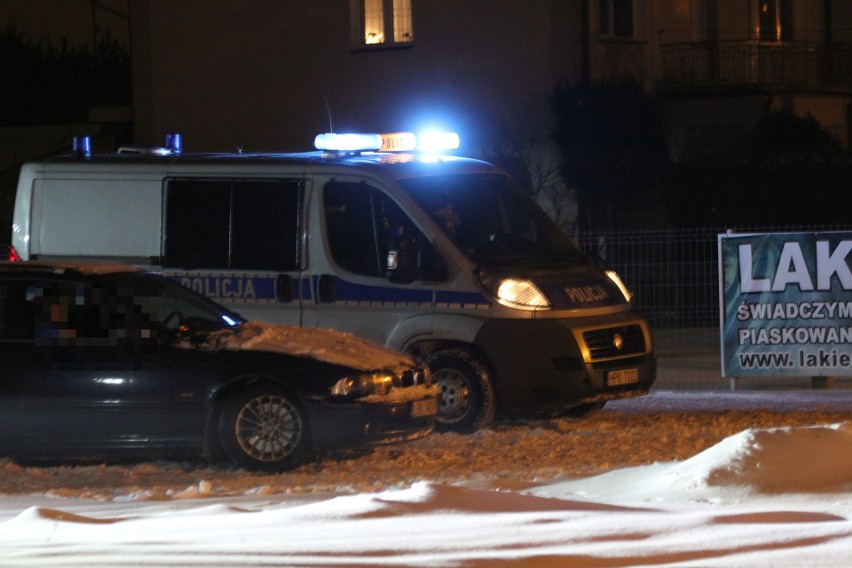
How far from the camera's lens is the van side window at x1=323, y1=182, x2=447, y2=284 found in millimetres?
11062

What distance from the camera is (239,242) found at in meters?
11.6

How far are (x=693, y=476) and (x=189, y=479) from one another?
3347mm

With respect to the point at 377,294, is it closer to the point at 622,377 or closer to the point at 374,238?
the point at 374,238

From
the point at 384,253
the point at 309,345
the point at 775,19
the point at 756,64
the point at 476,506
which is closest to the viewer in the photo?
the point at 476,506

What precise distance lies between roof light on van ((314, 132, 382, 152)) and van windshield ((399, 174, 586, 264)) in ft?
2.68

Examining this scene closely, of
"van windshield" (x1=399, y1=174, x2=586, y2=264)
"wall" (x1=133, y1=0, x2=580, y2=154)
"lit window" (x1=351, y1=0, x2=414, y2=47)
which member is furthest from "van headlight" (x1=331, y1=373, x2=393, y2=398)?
"lit window" (x1=351, y1=0, x2=414, y2=47)

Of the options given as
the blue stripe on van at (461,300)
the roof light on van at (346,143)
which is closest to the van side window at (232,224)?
the roof light on van at (346,143)

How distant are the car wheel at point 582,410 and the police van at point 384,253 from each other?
2 cm

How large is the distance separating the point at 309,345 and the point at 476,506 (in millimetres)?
2806

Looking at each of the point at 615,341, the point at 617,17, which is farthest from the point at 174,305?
the point at 617,17

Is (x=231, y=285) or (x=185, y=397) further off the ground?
(x=231, y=285)

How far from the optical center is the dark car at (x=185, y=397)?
9.46 m

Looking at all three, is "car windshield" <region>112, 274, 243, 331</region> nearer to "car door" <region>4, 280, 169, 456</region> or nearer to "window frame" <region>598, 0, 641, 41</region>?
"car door" <region>4, 280, 169, 456</region>

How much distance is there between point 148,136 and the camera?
27562 mm
